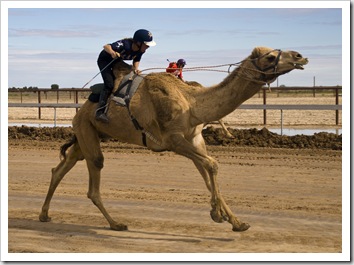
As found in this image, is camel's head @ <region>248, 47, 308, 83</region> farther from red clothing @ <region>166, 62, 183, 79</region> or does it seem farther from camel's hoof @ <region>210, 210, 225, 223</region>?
camel's hoof @ <region>210, 210, 225, 223</region>

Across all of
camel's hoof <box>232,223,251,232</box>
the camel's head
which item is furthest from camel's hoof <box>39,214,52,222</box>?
the camel's head

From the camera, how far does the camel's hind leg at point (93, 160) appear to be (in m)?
11.9

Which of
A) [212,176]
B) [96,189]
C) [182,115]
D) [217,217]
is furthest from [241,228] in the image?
[96,189]

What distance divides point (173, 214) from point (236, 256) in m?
2.77

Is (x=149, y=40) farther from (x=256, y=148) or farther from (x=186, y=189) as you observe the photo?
(x=256, y=148)

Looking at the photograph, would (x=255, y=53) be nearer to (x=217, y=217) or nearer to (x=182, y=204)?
(x=217, y=217)

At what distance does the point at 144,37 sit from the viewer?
11.4 metres

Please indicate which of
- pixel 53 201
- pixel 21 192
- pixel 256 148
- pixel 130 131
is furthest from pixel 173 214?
pixel 256 148

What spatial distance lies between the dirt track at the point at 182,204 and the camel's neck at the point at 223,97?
Answer: 5.10 feet

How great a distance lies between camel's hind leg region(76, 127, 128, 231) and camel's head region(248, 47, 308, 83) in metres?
2.82

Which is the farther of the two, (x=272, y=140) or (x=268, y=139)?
(x=268, y=139)

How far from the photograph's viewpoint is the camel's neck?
10.7 metres

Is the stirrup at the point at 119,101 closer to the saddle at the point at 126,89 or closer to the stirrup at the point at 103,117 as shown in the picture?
the saddle at the point at 126,89

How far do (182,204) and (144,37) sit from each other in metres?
3.04
